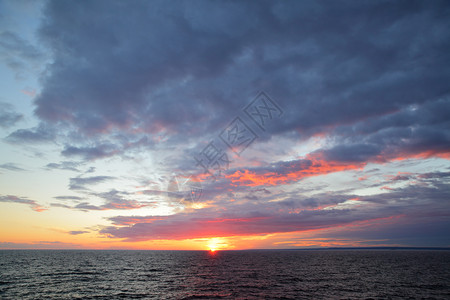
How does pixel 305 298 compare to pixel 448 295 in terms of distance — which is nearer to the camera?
pixel 305 298

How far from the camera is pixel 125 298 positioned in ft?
143

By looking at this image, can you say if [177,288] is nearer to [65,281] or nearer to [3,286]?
[65,281]

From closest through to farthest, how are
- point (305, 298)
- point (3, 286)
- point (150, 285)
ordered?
1. point (305, 298)
2. point (3, 286)
3. point (150, 285)

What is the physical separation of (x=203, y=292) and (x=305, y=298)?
18.5 metres

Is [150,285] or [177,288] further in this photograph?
[150,285]

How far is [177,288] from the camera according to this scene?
51.9 m

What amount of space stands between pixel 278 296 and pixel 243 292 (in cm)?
649

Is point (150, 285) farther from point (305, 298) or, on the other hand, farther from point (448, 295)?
point (448, 295)

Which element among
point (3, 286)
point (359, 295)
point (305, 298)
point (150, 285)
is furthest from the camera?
point (150, 285)

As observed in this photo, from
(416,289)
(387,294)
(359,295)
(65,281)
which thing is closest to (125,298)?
(65,281)

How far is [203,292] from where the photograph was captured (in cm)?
4719

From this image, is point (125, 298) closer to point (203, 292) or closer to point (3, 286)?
point (203, 292)

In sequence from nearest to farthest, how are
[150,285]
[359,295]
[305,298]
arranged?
[305,298], [359,295], [150,285]

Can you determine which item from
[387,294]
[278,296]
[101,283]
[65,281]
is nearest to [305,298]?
[278,296]
